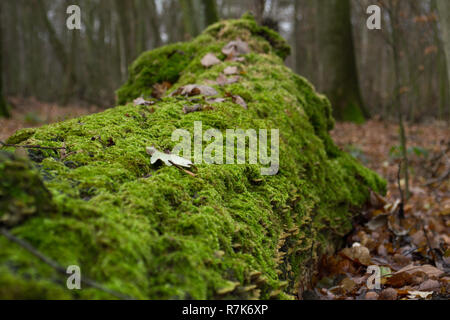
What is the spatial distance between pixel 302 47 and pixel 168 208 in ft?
75.6

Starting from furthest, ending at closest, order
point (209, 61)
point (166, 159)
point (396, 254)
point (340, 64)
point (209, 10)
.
→ point (340, 64), point (209, 10), point (209, 61), point (396, 254), point (166, 159)

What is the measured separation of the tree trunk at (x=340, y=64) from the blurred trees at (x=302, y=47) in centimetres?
3

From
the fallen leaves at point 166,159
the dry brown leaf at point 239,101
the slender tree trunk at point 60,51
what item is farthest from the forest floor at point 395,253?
the slender tree trunk at point 60,51

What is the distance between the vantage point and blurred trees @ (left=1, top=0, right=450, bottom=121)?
11.1 meters

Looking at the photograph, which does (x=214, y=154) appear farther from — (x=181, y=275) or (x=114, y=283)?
(x=114, y=283)

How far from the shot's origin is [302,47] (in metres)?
22.6

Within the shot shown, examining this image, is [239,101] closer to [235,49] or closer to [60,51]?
[235,49]

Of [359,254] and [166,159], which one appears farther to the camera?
[359,254]

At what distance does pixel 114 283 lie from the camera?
3.53 feet

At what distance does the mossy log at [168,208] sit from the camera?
1.08 metres

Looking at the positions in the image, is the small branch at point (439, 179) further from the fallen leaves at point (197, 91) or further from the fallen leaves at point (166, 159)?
the fallen leaves at point (166, 159)

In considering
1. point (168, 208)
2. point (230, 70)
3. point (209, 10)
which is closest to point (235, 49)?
point (230, 70)

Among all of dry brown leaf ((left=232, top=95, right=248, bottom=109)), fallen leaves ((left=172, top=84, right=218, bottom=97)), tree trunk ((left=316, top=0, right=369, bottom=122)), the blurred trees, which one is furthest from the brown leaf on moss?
tree trunk ((left=316, top=0, right=369, bottom=122))
